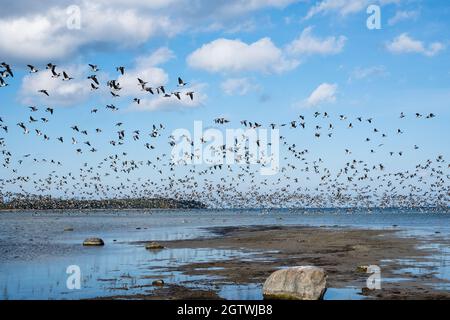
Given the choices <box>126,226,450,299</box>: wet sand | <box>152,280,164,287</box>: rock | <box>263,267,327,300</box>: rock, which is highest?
<box>263,267,327,300</box>: rock

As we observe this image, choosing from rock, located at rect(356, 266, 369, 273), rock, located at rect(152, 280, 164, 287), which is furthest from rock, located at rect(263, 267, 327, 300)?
→ rock, located at rect(356, 266, 369, 273)

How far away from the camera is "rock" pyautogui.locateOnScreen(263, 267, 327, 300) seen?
25.2 metres

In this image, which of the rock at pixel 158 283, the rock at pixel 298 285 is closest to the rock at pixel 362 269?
the rock at pixel 298 285

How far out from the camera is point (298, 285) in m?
25.3

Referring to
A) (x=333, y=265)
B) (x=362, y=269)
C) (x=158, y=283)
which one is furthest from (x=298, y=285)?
(x=333, y=265)

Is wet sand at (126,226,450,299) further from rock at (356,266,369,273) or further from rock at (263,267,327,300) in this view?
rock at (263,267,327,300)

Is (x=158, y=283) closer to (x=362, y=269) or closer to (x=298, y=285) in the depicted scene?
(x=298, y=285)

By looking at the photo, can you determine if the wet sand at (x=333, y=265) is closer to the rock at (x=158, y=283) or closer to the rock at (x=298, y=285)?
the rock at (x=158, y=283)

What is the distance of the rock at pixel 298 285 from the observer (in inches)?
990

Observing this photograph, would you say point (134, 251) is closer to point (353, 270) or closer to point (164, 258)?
Answer: point (164, 258)

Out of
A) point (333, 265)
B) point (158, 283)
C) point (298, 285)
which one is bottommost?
point (333, 265)

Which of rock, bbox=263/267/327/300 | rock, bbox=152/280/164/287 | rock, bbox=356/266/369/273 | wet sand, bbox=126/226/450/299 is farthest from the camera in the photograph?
rock, bbox=356/266/369/273

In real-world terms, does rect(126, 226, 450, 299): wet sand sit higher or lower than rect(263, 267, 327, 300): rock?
lower

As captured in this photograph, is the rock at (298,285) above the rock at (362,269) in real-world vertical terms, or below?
above
